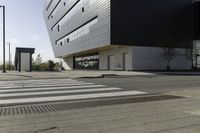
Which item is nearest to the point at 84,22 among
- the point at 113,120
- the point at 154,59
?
the point at 154,59

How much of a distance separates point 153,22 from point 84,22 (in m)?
14.2

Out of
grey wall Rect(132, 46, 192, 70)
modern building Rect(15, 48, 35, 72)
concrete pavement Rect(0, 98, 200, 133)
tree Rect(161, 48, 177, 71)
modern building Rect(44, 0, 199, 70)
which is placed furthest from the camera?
modern building Rect(15, 48, 35, 72)

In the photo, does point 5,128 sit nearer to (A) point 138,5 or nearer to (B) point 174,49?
(A) point 138,5

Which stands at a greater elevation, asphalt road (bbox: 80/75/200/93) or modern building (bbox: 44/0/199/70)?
modern building (bbox: 44/0/199/70)

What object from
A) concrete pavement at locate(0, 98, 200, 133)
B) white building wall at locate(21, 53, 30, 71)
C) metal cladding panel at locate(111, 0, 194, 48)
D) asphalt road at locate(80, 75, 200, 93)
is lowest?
concrete pavement at locate(0, 98, 200, 133)

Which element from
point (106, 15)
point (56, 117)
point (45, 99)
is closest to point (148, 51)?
point (106, 15)

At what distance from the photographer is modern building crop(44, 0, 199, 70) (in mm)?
38250

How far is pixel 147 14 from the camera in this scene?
3959cm

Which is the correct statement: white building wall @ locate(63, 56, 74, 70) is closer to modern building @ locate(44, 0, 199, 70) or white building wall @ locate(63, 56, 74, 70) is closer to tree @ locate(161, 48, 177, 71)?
modern building @ locate(44, 0, 199, 70)

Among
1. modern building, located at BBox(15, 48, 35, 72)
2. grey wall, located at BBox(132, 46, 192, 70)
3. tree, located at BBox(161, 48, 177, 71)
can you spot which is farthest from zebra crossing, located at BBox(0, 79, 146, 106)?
modern building, located at BBox(15, 48, 35, 72)

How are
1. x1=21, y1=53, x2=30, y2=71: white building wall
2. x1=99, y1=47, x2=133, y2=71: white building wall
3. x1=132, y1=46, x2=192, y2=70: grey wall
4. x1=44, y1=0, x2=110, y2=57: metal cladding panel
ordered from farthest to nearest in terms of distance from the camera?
1. x1=21, y1=53, x2=30, y2=71: white building wall
2. x1=99, y1=47, x2=133, y2=71: white building wall
3. x1=132, y1=46, x2=192, y2=70: grey wall
4. x1=44, y1=0, x2=110, y2=57: metal cladding panel

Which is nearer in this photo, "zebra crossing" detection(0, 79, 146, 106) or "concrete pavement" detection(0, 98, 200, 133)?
"concrete pavement" detection(0, 98, 200, 133)

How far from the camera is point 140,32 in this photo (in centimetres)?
3938

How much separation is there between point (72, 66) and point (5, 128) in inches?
2554
